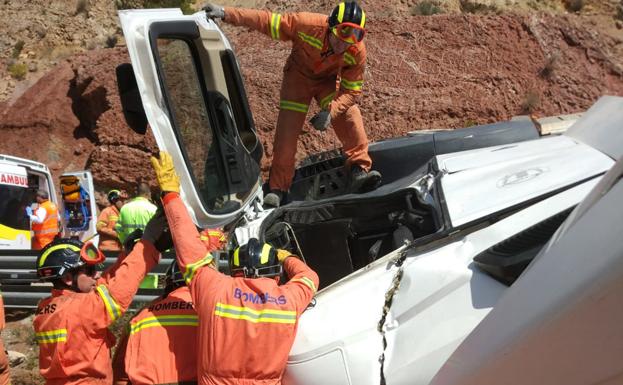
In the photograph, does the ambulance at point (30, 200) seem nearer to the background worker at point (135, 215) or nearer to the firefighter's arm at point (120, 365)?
the background worker at point (135, 215)

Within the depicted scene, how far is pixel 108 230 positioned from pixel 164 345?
5.28m

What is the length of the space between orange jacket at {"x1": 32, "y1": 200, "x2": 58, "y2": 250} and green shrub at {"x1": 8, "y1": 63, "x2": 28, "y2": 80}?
8.73 metres

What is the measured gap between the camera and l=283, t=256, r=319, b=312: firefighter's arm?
2.58 m

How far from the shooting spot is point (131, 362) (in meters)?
3.00

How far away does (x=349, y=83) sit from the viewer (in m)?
4.54

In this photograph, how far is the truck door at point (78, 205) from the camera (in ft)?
30.9

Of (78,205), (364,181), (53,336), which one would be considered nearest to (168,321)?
(53,336)

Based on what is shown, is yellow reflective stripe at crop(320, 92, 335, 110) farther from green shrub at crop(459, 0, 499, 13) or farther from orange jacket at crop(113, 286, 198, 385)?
green shrub at crop(459, 0, 499, 13)

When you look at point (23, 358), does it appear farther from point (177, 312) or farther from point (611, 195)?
point (611, 195)

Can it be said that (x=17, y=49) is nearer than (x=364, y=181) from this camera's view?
No

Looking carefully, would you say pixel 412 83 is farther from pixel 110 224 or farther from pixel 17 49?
pixel 17 49

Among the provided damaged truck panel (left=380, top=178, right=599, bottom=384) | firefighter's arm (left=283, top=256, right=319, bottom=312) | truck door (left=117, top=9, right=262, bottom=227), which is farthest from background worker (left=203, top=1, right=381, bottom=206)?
damaged truck panel (left=380, top=178, right=599, bottom=384)

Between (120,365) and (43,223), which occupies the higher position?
(120,365)

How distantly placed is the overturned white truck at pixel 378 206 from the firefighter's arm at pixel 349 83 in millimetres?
364
